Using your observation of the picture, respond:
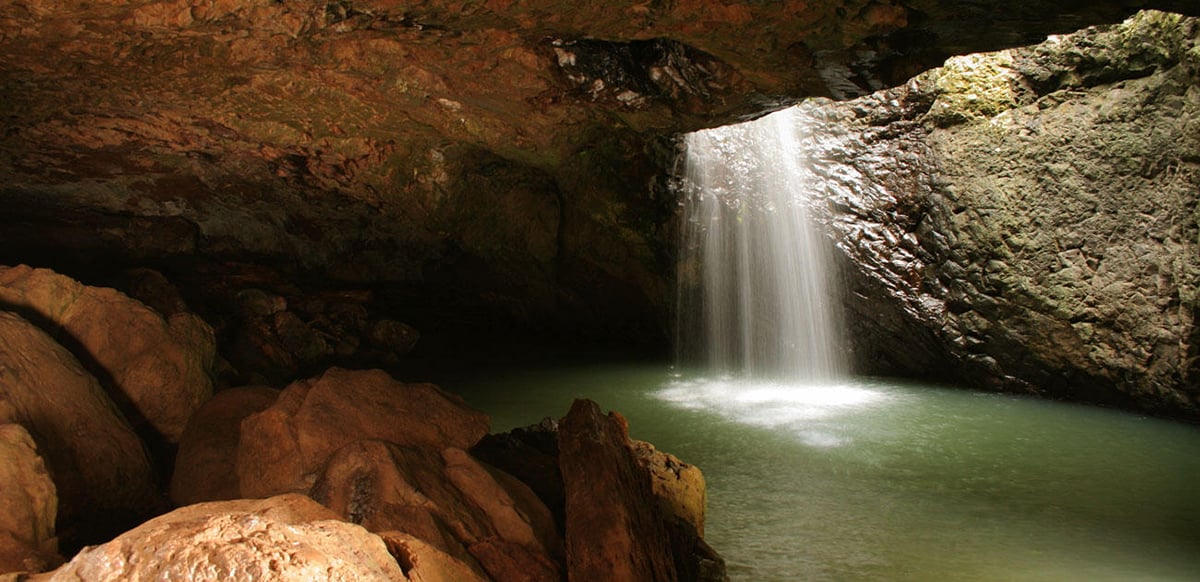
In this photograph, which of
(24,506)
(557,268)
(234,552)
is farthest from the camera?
(557,268)

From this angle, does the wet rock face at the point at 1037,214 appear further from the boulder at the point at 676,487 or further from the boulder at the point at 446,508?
the boulder at the point at 446,508

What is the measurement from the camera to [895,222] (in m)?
7.23

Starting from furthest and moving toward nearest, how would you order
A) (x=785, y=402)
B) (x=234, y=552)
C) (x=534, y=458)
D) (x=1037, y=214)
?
1. (x=785, y=402)
2. (x=1037, y=214)
3. (x=534, y=458)
4. (x=234, y=552)

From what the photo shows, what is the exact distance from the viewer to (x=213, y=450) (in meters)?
3.48

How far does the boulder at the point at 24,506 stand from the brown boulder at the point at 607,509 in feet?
5.19

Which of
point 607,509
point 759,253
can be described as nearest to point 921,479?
point 607,509

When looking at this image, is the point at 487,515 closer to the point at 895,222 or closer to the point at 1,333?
the point at 1,333

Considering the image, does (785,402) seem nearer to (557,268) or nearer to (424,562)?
(557,268)

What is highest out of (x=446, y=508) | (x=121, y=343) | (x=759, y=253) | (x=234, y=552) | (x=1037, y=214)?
(x=1037, y=214)

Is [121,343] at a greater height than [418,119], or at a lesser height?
lesser

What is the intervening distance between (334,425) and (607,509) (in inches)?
46.7

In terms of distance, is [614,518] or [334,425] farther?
[334,425]

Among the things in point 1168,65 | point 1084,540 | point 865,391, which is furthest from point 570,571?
point 1168,65

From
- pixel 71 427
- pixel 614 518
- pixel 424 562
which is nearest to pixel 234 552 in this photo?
pixel 424 562
